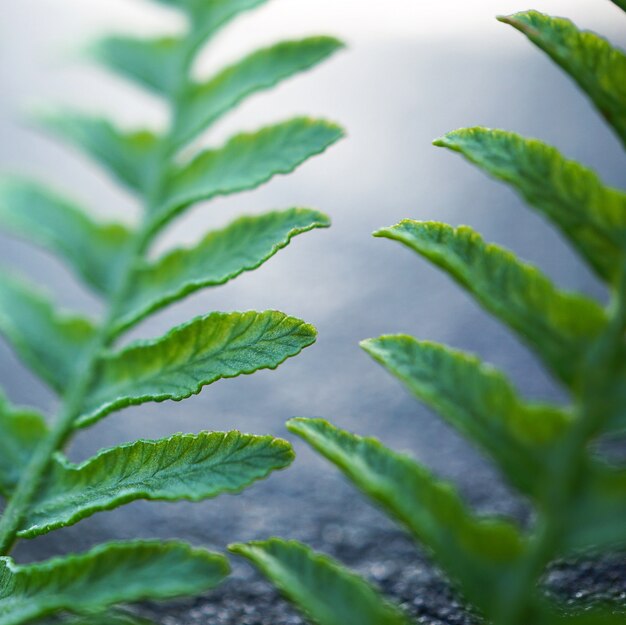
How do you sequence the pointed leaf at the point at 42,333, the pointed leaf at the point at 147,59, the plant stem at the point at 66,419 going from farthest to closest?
the pointed leaf at the point at 147,59 → the pointed leaf at the point at 42,333 → the plant stem at the point at 66,419

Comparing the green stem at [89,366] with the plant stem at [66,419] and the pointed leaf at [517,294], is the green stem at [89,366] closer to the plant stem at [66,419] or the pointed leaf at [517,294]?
the plant stem at [66,419]

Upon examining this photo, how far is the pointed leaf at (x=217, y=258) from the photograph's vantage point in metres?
0.31

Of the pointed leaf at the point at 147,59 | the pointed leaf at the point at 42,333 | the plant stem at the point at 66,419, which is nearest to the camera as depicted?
the plant stem at the point at 66,419

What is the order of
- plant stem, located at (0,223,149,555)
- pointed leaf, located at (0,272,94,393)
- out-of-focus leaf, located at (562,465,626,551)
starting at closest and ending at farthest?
out-of-focus leaf, located at (562,465,626,551) < plant stem, located at (0,223,149,555) < pointed leaf, located at (0,272,94,393)

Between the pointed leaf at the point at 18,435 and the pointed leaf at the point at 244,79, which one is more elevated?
the pointed leaf at the point at 244,79

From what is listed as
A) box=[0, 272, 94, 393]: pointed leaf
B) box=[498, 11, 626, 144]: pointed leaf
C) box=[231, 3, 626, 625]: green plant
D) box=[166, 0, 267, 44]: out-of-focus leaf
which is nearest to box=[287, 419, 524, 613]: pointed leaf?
box=[231, 3, 626, 625]: green plant

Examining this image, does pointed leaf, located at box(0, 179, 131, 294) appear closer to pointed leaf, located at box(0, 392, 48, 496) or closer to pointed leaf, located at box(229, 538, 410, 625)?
pointed leaf, located at box(0, 392, 48, 496)

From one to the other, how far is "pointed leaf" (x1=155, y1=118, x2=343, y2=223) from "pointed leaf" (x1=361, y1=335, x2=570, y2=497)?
0.48 ft

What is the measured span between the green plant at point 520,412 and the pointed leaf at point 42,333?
0.22 meters

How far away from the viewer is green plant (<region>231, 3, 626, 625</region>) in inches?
7.9

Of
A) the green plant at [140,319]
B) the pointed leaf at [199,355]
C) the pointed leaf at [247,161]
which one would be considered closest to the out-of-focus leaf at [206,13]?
the green plant at [140,319]

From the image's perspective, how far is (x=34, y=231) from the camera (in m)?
0.50

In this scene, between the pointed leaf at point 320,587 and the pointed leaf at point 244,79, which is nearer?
the pointed leaf at point 320,587

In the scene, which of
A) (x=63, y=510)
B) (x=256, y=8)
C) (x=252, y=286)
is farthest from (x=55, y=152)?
(x=63, y=510)
